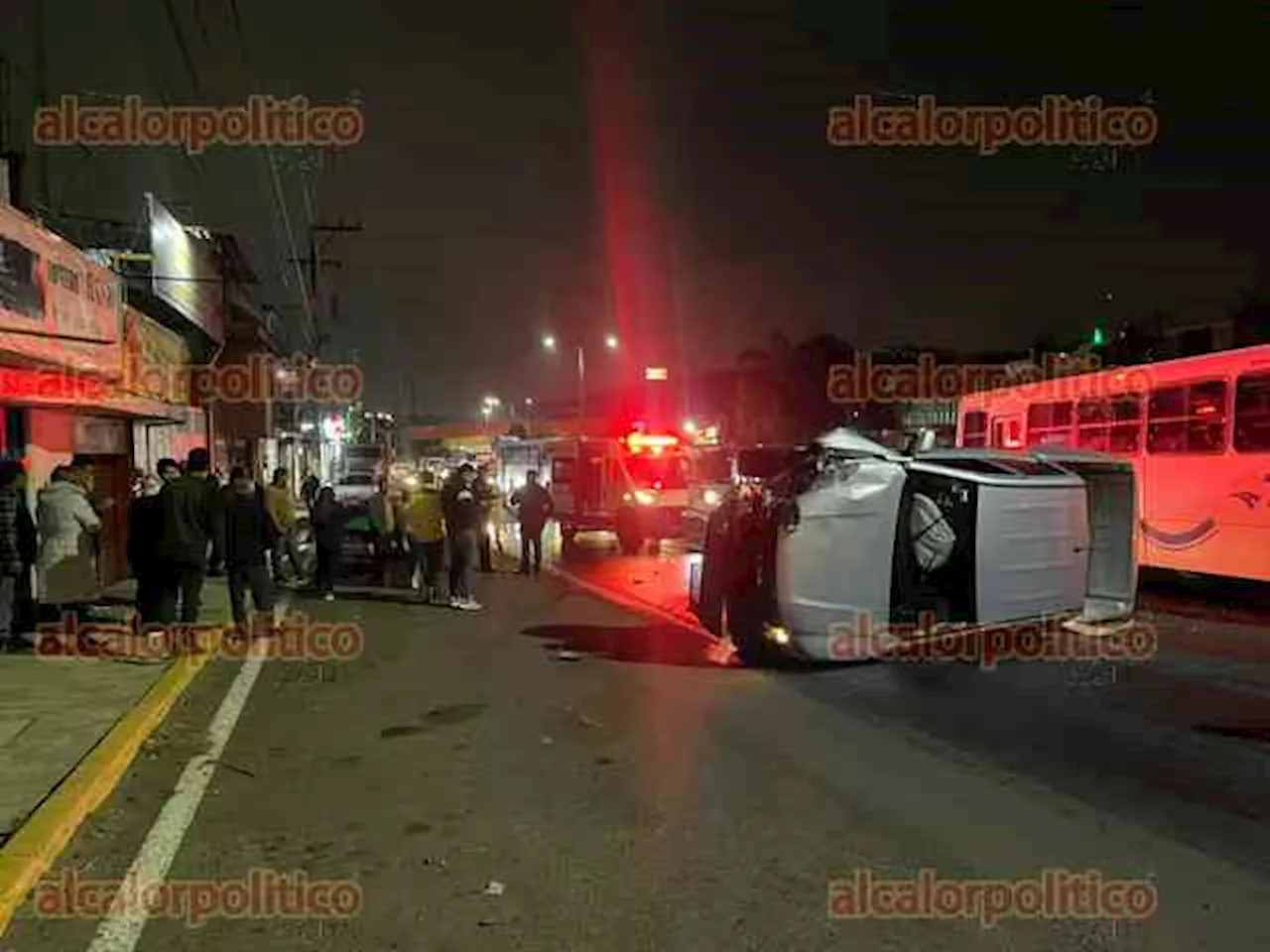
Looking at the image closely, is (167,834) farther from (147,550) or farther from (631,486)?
(631,486)

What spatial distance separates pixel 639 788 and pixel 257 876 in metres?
2.28

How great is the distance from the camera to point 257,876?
538cm

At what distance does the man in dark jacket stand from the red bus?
388 inches

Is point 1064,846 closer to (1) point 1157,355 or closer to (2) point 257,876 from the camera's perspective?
(2) point 257,876

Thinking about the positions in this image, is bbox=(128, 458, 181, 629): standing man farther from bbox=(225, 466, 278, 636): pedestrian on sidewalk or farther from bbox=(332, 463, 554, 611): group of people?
bbox=(332, 463, 554, 611): group of people

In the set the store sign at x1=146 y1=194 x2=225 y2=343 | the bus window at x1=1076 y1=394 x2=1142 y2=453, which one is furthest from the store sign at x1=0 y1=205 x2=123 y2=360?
the bus window at x1=1076 y1=394 x2=1142 y2=453

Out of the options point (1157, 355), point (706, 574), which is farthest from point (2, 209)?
point (1157, 355)

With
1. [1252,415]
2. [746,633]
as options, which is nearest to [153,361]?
[746,633]

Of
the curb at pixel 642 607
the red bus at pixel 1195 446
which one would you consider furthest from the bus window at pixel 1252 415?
the curb at pixel 642 607

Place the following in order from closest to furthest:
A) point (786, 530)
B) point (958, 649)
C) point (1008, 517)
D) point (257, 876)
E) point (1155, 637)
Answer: point (257, 876) → point (786, 530) → point (1008, 517) → point (958, 649) → point (1155, 637)

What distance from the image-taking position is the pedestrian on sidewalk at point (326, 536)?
16.0 m

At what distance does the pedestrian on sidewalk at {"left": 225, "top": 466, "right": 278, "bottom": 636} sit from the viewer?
39.5ft

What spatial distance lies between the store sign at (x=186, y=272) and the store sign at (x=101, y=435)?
655 cm

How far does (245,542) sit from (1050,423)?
43.4ft
